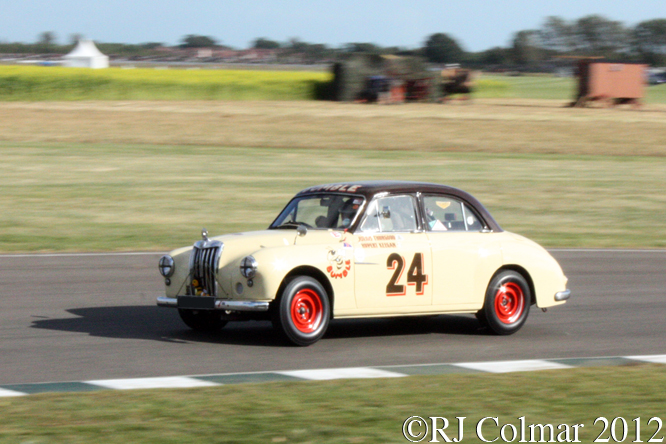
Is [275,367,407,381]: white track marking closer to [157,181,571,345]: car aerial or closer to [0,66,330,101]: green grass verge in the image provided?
[157,181,571,345]: car aerial

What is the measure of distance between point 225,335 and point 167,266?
33.1 inches

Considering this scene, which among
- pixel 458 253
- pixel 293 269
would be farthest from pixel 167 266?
pixel 458 253

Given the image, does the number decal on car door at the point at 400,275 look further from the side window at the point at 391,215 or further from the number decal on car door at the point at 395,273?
the side window at the point at 391,215

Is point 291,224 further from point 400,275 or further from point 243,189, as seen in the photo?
point 243,189

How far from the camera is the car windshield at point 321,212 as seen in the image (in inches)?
343

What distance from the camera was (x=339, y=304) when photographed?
8.34 meters

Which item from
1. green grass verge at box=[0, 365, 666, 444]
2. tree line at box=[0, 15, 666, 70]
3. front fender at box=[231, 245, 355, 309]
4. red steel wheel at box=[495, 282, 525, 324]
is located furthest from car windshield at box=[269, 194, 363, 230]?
tree line at box=[0, 15, 666, 70]

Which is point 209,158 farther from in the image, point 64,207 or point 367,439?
point 367,439

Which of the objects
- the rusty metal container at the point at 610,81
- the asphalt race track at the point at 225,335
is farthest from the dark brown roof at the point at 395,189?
the rusty metal container at the point at 610,81

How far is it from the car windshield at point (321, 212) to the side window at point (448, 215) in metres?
0.74

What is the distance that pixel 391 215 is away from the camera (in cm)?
880

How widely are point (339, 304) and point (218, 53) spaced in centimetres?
11154

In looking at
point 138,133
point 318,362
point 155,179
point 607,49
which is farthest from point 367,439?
point 607,49

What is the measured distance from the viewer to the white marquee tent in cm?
6762
